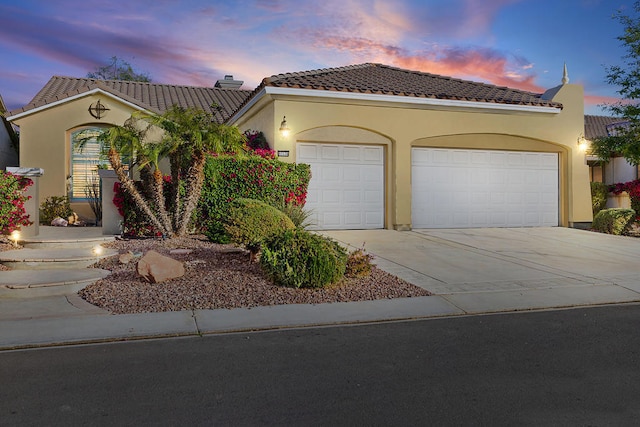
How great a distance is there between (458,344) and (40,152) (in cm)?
1518

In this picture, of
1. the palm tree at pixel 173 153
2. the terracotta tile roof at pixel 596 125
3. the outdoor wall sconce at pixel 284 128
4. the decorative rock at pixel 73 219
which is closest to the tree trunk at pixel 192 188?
the palm tree at pixel 173 153

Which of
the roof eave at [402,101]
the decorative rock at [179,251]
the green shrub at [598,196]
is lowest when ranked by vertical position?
the decorative rock at [179,251]

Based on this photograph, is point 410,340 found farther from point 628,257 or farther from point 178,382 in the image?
point 628,257

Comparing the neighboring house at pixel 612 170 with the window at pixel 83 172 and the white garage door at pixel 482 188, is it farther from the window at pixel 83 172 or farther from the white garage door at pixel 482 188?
the window at pixel 83 172

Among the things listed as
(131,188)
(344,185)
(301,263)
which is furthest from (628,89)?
(131,188)

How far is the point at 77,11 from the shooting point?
14.3 m

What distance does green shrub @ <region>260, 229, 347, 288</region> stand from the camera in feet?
24.4

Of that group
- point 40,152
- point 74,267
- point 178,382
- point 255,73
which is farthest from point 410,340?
point 255,73

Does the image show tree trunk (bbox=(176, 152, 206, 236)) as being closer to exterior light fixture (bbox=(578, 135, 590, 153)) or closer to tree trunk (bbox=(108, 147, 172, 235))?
tree trunk (bbox=(108, 147, 172, 235))

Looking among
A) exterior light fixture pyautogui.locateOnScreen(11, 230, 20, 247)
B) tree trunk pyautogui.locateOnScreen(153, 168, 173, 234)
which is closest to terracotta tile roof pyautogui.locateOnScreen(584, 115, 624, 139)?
tree trunk pyautogui.locateOnScreen(153, 168, 173, 234)

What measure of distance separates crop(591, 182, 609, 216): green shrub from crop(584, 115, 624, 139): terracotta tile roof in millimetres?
5195

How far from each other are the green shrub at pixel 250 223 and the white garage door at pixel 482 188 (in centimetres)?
698

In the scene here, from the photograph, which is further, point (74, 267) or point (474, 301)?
point (74, 267)

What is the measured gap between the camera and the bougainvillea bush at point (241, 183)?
11.8m
